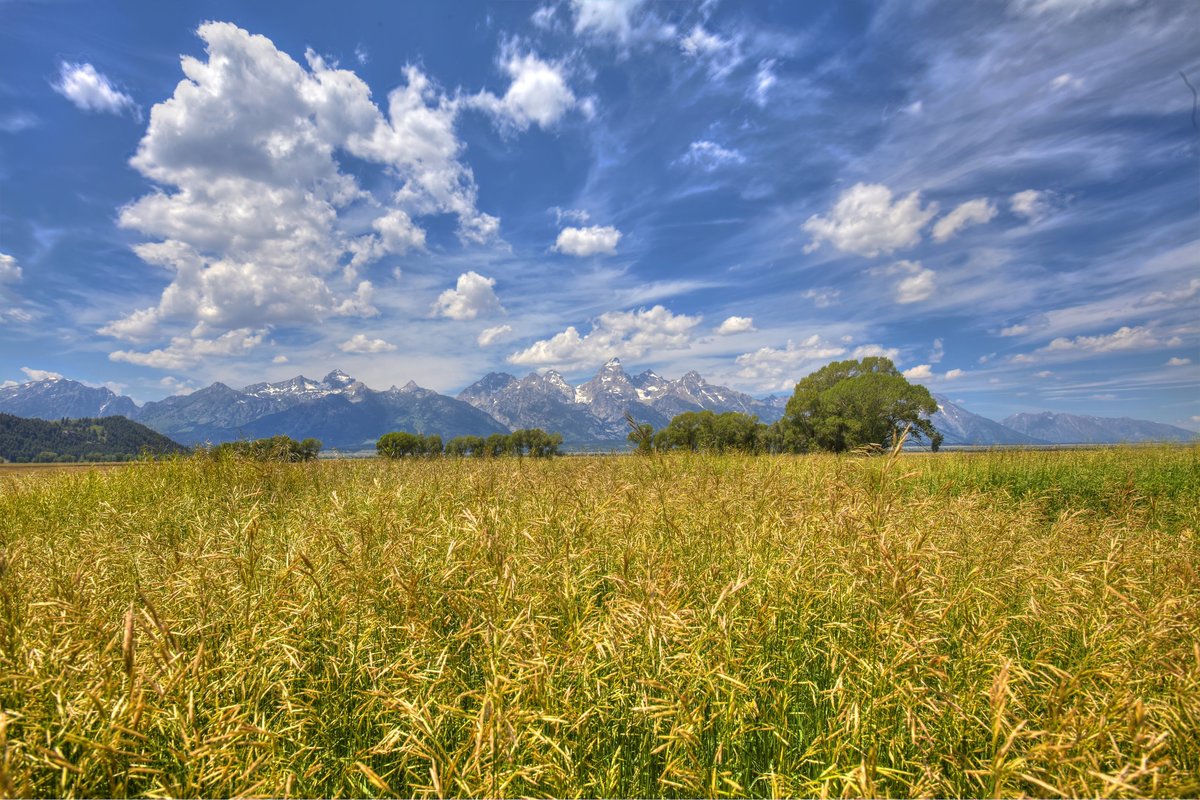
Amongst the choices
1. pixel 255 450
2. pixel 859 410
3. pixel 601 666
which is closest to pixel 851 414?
pixel 859 410

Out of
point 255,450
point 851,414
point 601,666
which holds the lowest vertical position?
point 601,666

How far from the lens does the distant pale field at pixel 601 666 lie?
7.00 feet

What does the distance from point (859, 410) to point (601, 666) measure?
76.6 meters

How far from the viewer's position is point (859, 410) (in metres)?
68.9

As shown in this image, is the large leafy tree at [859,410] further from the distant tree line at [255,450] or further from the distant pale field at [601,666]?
the distant pale field at [601,666]

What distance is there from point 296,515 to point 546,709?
620 centimetres

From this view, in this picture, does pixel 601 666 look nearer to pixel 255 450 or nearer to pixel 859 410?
pixel 255 450

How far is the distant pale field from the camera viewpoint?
84.0 inches

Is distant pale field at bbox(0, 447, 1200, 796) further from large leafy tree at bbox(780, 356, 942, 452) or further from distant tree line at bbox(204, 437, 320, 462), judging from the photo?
large leafy tree at bbox(780, 356, 942, 452)

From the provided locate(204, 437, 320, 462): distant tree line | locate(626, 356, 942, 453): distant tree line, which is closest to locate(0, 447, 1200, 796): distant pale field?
locate(204, 437, 320, 462): distant tree line

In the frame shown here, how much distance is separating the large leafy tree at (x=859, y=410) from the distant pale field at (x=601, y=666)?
63.8 m

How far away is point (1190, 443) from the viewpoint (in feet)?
63.3

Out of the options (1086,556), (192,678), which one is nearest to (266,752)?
(192,678)

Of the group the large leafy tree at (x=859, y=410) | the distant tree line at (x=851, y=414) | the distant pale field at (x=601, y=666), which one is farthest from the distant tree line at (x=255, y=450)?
the large leafy tree at (x=859, y=410)
